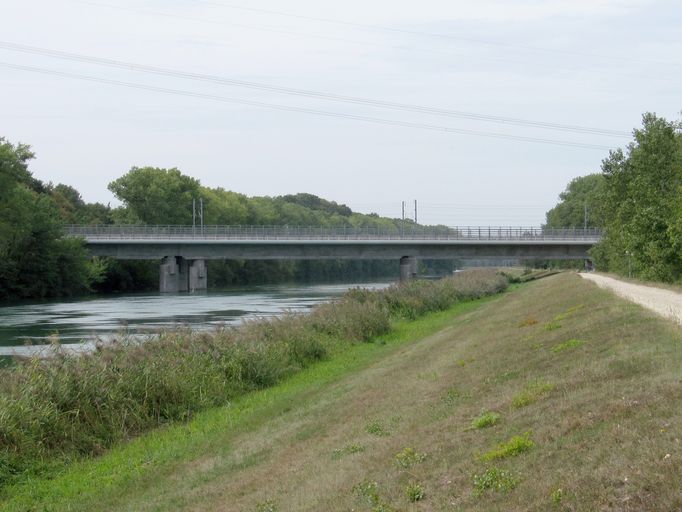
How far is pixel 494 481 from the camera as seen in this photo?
376 inches

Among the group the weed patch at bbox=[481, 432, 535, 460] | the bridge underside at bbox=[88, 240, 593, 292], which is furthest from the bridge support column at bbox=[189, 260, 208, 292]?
the weed patch at bbox=[481, 432, 535, 460]

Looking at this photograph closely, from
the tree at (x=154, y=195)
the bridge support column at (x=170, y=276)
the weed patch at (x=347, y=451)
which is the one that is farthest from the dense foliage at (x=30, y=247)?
the weed patch at (x=347, y=451)

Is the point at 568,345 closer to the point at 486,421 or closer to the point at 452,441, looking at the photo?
the point at 486,421

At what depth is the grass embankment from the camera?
9.16 meters

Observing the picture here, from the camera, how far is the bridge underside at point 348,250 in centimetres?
9888

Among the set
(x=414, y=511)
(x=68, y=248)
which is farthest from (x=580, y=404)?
(x=68, y=248)

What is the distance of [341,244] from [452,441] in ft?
283

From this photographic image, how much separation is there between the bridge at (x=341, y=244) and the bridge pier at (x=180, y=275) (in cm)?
231

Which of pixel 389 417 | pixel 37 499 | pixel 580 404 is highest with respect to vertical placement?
pixel 580 404

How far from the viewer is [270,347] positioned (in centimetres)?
2914

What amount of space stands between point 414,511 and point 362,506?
0.88 meters

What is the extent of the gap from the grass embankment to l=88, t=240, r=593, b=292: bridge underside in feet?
244

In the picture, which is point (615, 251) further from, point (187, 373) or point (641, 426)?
point (641, 426)

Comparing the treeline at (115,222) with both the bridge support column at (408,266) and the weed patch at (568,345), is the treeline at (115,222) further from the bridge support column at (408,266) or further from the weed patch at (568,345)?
the weed patch at (568,345)
